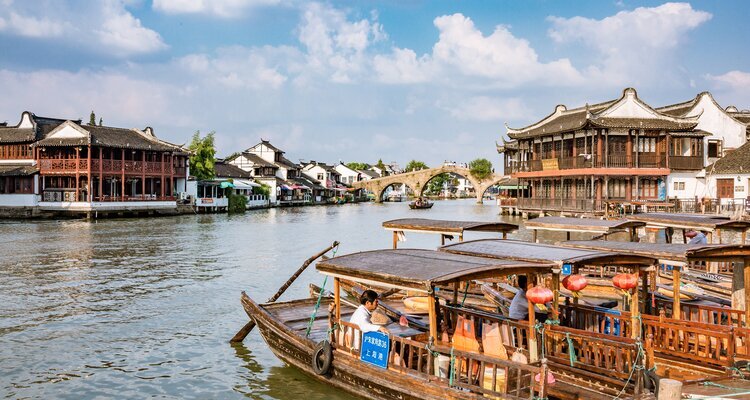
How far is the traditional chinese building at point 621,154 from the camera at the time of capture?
38438 mm

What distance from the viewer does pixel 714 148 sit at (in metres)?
43.1

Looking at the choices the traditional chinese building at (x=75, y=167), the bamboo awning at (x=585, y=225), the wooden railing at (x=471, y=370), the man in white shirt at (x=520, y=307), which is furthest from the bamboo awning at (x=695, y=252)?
the traditional chinese building at (x=75, y=167)

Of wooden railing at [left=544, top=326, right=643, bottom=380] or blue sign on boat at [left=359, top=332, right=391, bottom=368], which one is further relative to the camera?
blue sign on boat at [left=359, top=332, right=391, bottom=368]

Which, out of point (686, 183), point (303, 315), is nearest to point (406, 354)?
point (303, 315)

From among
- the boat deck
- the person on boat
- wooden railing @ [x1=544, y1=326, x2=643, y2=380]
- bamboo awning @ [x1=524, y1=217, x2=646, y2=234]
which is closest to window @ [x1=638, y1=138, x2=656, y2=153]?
bamboo awning @ [x1=524, y1=217, x2=646, y2=234]

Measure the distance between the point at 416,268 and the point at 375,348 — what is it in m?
1.37

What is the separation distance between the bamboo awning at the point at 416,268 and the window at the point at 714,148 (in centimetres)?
4048

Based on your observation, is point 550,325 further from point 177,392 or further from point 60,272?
point 60,272

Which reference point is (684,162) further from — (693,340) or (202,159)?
(202,159)

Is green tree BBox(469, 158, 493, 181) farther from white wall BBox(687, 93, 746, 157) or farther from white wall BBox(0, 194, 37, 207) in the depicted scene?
white wall BBox(0, 194, 37, 207)

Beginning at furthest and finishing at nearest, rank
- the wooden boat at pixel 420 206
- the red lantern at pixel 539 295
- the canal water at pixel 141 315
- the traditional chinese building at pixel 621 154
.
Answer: the wooden boat at pixel 420 206 → the traditional chinese building at pixel 621 154 → the canal water at pixel 141 315 → the red lantern at pixel 539 295

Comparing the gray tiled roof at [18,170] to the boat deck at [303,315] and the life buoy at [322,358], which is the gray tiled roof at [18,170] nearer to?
the boat deck at [303,315]

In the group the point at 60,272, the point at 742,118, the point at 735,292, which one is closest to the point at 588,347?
the point at 735,292

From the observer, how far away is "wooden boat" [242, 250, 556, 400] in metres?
7.45
